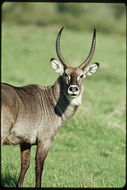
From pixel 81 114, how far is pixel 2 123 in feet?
16.9

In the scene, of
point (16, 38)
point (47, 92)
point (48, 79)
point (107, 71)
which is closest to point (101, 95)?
point (48, 79)

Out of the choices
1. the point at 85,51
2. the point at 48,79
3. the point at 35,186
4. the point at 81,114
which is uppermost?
the point at 85,51

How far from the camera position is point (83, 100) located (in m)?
12.6

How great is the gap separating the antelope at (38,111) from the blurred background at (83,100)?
587 mm

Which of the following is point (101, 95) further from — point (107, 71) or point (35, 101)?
point (35, 101)

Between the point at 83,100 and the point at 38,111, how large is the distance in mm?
6918

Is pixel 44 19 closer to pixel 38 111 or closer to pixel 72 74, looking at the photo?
pixel 72 74

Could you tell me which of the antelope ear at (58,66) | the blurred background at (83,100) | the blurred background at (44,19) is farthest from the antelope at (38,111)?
the blurred background at (44,19)

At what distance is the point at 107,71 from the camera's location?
784 inches

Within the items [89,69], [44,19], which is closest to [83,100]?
[89,69]

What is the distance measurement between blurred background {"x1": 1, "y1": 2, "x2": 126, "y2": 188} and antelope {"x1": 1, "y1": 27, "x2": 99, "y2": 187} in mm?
587

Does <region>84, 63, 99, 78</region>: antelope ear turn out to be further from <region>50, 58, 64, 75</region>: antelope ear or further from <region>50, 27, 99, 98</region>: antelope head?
A: <region>50, 58, 64, 75</region>: antelope ear

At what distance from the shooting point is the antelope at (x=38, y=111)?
5.11 meters

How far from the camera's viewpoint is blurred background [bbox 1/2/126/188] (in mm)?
6730
